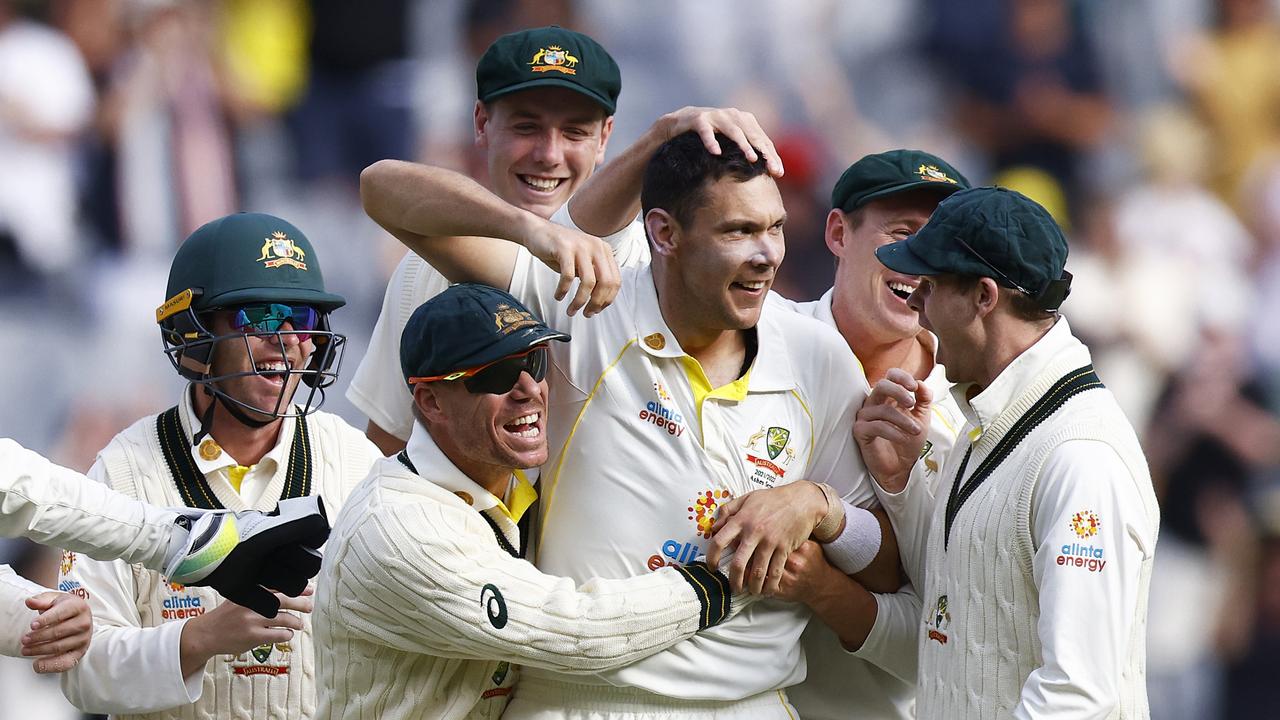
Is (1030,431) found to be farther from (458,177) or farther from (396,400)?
(396,400)

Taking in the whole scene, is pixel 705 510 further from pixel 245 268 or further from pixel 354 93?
pixel 354 93

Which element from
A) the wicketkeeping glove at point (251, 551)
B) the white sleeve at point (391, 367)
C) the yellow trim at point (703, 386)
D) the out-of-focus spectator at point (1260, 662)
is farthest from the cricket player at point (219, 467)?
the out-of-focus spectator at point (1260, 662)

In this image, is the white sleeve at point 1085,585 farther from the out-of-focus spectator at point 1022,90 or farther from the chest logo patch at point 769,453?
the out-of-focus spectator at point 1022,90

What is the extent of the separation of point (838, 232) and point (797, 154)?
4684 mm

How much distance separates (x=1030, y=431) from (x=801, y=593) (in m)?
0.58

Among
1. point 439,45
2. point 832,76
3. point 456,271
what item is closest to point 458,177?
point 456,271

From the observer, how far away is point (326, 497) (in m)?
3.69

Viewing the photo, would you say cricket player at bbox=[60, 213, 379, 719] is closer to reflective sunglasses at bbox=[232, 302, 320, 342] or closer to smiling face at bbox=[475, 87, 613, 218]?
reflective sunglasses at bbox=[232, 302, 320, 342]

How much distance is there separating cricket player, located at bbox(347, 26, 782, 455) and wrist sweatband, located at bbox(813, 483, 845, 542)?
920 mm

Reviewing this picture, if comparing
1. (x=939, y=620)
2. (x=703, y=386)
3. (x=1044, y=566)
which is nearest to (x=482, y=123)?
(x=703, y=386)

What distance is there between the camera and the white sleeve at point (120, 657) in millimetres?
3343

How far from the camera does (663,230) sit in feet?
10.8

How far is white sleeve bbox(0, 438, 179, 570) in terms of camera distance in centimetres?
292

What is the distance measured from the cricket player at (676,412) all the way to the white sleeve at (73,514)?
77 centimetres
